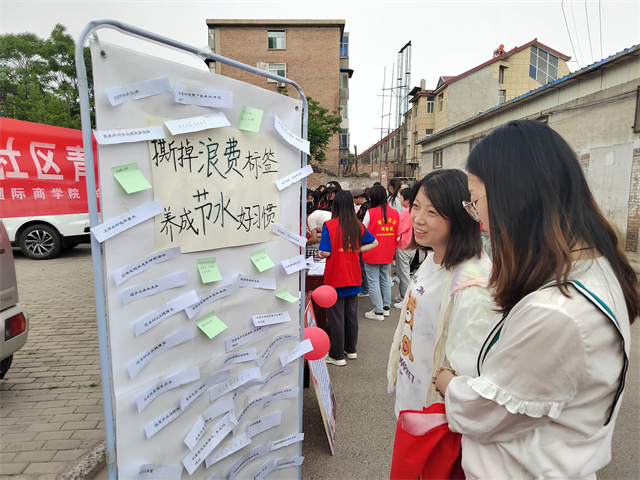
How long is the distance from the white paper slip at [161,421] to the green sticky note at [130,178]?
2.83 ft

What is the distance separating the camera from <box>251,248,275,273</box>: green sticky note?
1.69 metres

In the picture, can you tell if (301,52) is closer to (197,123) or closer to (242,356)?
(197,123)

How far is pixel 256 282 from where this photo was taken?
1720mm

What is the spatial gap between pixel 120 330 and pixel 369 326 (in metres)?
3.86

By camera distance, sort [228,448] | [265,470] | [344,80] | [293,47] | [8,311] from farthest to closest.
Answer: [344,80]
[293,47]
[8,311]
[265,470]
[228,448]

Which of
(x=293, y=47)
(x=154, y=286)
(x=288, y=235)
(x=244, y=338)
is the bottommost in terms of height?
(x=244, y=338)

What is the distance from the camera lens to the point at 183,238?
1442 mm

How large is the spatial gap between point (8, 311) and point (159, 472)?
7.04 ft

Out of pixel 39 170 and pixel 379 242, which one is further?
pixel 379 242

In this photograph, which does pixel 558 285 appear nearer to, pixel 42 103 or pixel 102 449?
pixel 102 449

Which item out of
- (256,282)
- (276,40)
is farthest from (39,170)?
(276,40)

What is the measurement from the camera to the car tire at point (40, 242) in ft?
27.9

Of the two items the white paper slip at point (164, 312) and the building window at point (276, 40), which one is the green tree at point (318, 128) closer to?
Result: the building window at point (276, 40)

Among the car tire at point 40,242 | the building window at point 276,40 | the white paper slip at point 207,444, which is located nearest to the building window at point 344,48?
the building window at point 276,40
